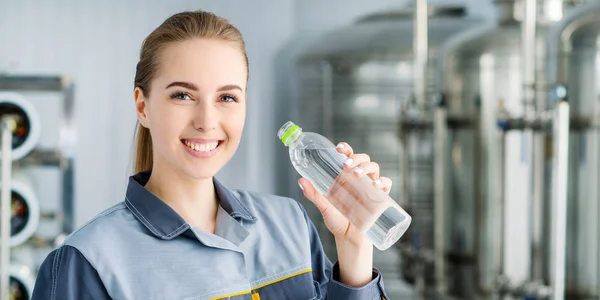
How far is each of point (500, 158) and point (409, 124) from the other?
0.72 meters

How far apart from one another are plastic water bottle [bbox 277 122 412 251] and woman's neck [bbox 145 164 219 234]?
141 millimetres

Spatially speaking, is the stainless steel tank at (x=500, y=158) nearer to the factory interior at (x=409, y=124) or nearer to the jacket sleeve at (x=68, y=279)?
the factory interior at (x=409, y=124)

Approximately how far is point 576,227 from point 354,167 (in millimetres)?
2277

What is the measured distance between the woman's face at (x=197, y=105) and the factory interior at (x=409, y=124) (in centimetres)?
211

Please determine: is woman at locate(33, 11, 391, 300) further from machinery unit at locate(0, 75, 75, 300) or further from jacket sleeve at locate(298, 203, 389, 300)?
machinery unit at locate(0, 75, 75, 300)

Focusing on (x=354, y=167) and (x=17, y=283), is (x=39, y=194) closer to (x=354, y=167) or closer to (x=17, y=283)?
(x=17, y=283)

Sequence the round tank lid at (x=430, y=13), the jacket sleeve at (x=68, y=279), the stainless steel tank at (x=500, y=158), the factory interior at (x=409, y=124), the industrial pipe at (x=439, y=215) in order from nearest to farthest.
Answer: the jacket sleeve at (x=68, y=279), the factory interior at (x=409, y=124), the stainless steel tank at (x=500, y=158), the industrial pipe at (x=439, y=215), the round tank lid at (x=430, y=13)

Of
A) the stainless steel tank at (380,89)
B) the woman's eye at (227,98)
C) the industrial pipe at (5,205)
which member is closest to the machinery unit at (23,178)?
the industrial pipe at (5,205)

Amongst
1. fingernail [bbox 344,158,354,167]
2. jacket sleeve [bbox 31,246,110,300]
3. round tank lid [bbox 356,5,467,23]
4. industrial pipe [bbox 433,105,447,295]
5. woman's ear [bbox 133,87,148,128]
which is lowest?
industrial pipe [bbox 433,105,447,295]

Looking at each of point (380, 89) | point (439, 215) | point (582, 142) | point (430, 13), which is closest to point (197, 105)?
point (582, 142)

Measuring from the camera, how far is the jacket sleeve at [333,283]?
1.17 meters

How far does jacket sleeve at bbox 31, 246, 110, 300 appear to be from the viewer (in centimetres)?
102

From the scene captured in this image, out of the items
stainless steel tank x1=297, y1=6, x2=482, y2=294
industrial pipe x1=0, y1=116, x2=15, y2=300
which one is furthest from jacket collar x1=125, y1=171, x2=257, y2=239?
stainless steel tank x1=297, y1=6, x2=482, y2=294

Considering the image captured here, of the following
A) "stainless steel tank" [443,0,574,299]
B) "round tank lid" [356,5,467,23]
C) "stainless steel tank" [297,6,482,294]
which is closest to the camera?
"stainless steel tank" [443,0,574,299]
